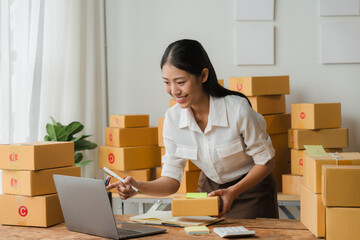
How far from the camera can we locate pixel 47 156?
1.89 m

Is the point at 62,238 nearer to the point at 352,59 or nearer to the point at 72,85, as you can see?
the point at 72,85

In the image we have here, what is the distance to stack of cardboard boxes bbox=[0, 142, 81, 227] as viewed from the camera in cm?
183

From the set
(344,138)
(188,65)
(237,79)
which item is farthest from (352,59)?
(188,65)

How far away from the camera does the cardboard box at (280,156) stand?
3.27 m

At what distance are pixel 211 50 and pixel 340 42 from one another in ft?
3.13

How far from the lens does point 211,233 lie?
160 centimetres

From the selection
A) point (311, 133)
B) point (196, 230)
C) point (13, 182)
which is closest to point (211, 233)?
point (196, 230)

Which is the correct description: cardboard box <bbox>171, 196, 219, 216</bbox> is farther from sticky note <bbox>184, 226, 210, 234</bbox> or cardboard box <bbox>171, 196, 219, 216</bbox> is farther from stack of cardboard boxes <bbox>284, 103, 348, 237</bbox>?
stack of cardboard boxes <bbox>284, 103, 348, 237</bbox>

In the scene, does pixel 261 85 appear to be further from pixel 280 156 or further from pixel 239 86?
pixel 280 156

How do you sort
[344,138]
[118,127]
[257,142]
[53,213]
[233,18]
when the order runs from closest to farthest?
[53,213] → [257,142] → [344,138] → [118,127] → [233,18]

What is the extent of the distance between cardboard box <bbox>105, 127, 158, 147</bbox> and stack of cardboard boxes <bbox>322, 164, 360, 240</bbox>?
79.7 inches

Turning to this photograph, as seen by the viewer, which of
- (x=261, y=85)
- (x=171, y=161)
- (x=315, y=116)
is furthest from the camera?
(x=261, y=85)

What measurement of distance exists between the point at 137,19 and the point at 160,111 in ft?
2.48

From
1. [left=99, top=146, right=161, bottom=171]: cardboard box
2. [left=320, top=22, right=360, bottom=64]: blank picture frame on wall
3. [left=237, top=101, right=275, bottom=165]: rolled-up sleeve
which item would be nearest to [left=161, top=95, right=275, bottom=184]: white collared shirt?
[left=237, top=101, right=275, bottom=165]: rolled-up sleeve
